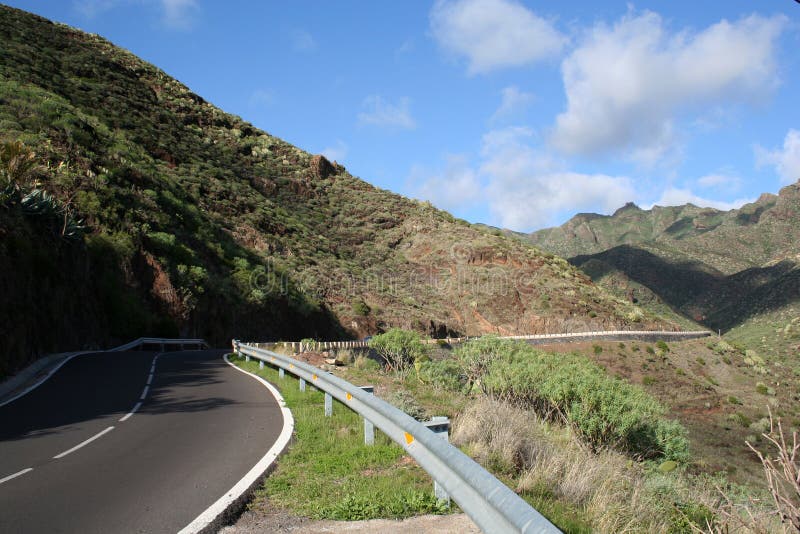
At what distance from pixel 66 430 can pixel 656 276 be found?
143377 millimetres

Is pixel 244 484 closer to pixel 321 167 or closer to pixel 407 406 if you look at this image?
pixel 407 406

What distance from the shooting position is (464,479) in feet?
11.9

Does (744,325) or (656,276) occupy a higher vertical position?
(656,276)

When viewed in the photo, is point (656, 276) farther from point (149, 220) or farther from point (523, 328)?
point (149, 220)

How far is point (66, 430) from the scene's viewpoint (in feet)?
26.8

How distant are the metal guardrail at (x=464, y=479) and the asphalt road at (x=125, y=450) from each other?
1.68 meters

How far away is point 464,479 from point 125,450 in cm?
517

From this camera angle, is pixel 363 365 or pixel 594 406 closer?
pixel 594 406

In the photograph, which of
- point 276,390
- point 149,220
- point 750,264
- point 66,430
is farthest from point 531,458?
point 750,264

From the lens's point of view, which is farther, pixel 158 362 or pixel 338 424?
pixel 158 362

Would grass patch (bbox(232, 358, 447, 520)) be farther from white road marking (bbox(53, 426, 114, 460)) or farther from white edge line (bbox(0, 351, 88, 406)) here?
white edge line (bbox(0, 351, 88, 406))

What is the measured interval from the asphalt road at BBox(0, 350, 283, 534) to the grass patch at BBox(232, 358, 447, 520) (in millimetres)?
509

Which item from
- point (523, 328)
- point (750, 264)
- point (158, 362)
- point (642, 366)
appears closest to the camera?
point (158, 362)

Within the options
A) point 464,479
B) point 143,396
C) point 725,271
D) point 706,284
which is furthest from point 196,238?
point 725,271
